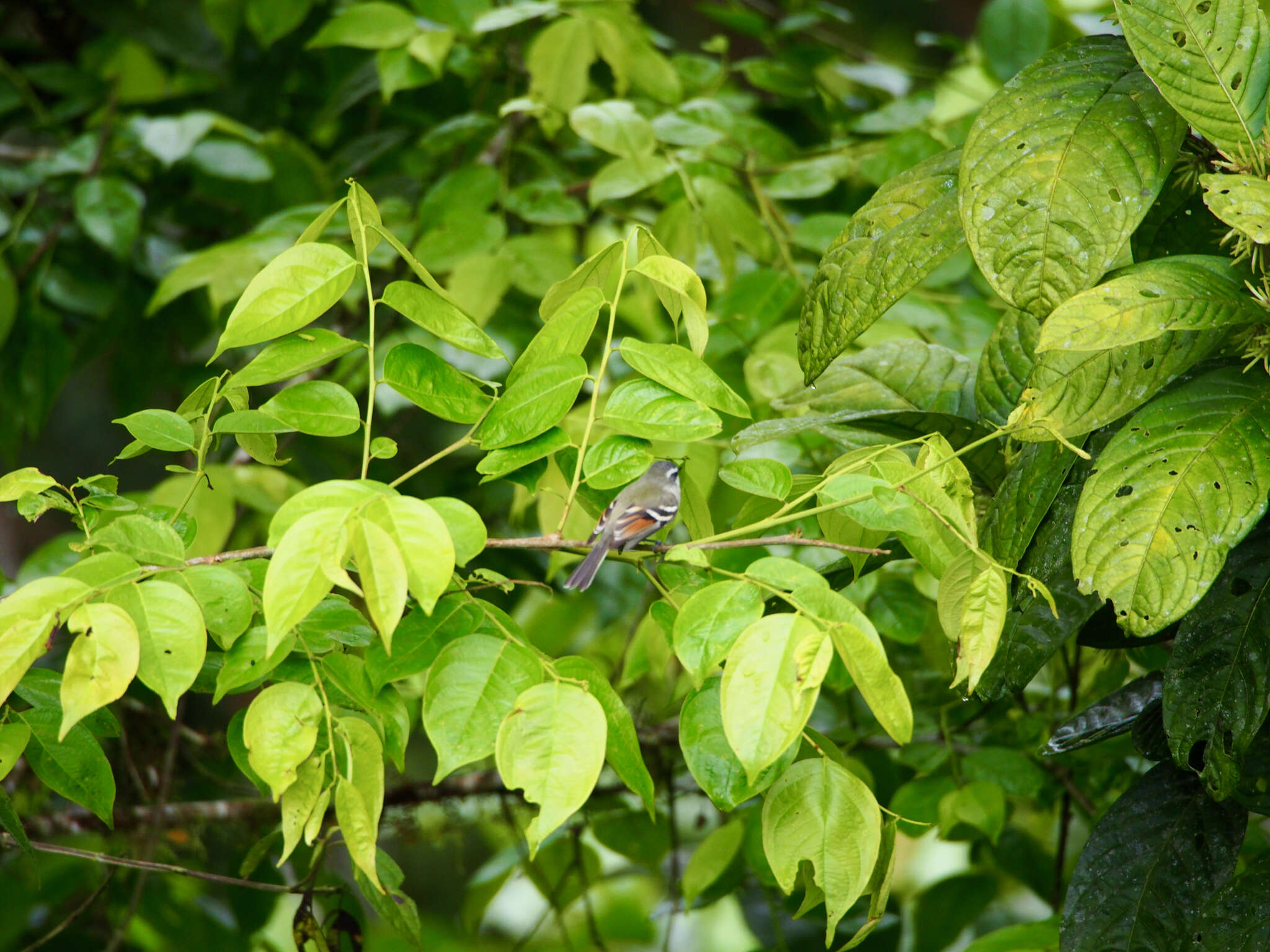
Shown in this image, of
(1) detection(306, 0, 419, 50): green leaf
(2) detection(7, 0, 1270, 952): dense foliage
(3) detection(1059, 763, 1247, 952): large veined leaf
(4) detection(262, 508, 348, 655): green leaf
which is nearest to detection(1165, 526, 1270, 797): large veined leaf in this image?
(2) detection(7, 0, 1270, 952): dense foliage

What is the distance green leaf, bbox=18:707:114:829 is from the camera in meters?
0.68

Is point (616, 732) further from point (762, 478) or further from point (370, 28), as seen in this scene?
point (370, 28)

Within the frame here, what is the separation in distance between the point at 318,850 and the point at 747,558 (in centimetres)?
49

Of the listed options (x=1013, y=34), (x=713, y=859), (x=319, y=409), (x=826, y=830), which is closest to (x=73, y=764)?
(x=319, y=409)

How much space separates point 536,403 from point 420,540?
0.18 metres

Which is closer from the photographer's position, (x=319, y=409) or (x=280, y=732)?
(x=280, y=732)

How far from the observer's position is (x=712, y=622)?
59cm

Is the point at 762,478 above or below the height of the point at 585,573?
above

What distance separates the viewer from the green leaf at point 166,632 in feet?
1.85

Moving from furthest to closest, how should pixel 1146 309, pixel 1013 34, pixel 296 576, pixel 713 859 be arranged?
pixel 1013 34
pixel 713 859
pixel 1146 309
pixel 296 576

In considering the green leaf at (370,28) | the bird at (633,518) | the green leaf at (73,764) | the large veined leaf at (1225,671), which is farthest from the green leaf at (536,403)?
the green leaf at (370,28)

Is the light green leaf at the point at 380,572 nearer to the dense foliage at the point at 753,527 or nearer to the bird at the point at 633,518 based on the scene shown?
the dense foliage at the point at 753,527

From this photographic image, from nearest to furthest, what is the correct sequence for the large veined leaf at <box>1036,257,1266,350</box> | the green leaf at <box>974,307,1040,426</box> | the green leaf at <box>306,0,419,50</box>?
the large veined leaf at <box>1036,257,1266,350</box>, the green leaf at <box>974,307,1040,426</box>, the green leaf at <box>306,0,419,50</box>

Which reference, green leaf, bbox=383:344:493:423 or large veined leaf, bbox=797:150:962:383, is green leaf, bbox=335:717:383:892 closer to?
green leaf, bbox=383:344:493:423
